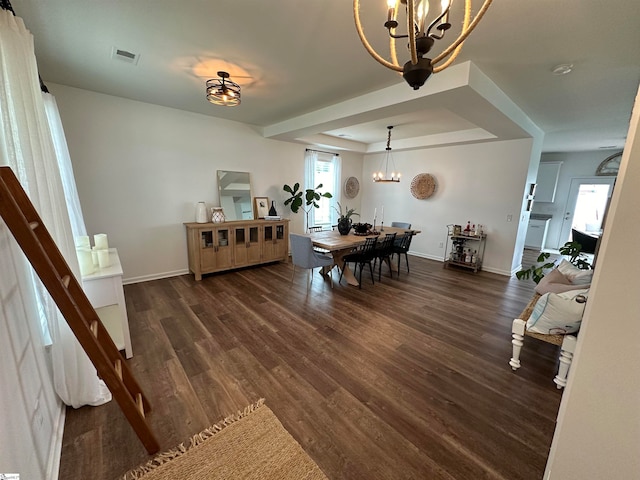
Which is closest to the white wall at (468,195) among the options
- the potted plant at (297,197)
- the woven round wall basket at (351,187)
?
the woven round wall basket at (351,187)

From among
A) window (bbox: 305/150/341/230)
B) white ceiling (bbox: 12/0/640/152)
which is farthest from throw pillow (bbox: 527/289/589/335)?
window (bbox: 305/150/341/230)

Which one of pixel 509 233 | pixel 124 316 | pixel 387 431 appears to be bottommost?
pixel 387 431

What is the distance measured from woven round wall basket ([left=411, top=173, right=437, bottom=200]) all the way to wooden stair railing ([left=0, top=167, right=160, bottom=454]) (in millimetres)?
5803

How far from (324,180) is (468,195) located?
124 inches

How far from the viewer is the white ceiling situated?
169 centimetres

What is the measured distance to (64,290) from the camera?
1085mm

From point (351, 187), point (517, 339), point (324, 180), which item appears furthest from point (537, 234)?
point (517, 339)

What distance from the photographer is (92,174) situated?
3.36 m

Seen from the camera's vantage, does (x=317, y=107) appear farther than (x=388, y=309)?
Yes

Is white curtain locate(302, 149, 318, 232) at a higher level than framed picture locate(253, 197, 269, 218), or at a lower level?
higher

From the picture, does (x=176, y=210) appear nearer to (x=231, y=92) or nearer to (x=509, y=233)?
(x=231, y=92)

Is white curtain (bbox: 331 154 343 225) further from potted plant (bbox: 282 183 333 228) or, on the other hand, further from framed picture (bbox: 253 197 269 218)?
framed picture (bbox: 253 197 269 218)

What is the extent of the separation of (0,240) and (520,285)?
566 cm

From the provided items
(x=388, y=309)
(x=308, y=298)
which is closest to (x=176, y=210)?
(x=308, y=298)
